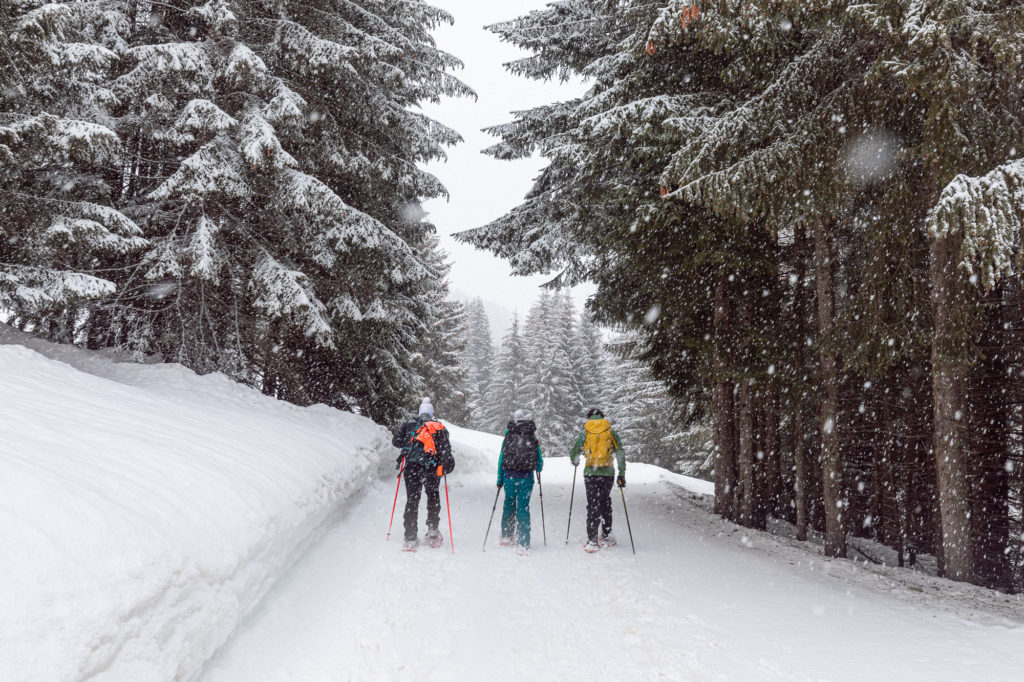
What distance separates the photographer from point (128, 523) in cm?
341

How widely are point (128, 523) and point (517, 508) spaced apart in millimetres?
5391

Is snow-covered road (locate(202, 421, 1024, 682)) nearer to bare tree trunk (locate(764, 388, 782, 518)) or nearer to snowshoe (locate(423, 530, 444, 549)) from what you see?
snowshoe (locate(423, 530, 444, 549))

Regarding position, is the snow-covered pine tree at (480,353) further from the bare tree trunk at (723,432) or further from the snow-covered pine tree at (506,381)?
the bare tree trunk at (723,432)

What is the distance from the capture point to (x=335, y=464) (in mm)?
9086

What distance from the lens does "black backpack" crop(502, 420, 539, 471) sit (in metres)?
8.16

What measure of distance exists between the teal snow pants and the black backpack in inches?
7.3

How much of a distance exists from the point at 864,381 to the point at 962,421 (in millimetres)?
4309

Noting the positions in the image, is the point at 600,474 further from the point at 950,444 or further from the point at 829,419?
the point at 950,444

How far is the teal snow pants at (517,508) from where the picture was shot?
795cm

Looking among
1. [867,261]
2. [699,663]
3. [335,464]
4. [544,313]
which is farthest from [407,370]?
[544,313]

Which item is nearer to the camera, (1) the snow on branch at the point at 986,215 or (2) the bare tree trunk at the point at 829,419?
(1) the snow on branch at the point at 986,215

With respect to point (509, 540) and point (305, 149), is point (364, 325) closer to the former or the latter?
point (305, 149)

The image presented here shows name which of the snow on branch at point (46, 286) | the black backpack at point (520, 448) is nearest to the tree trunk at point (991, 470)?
the black backpack at point (520, 448)

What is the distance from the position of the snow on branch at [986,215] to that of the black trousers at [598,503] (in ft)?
16.3
